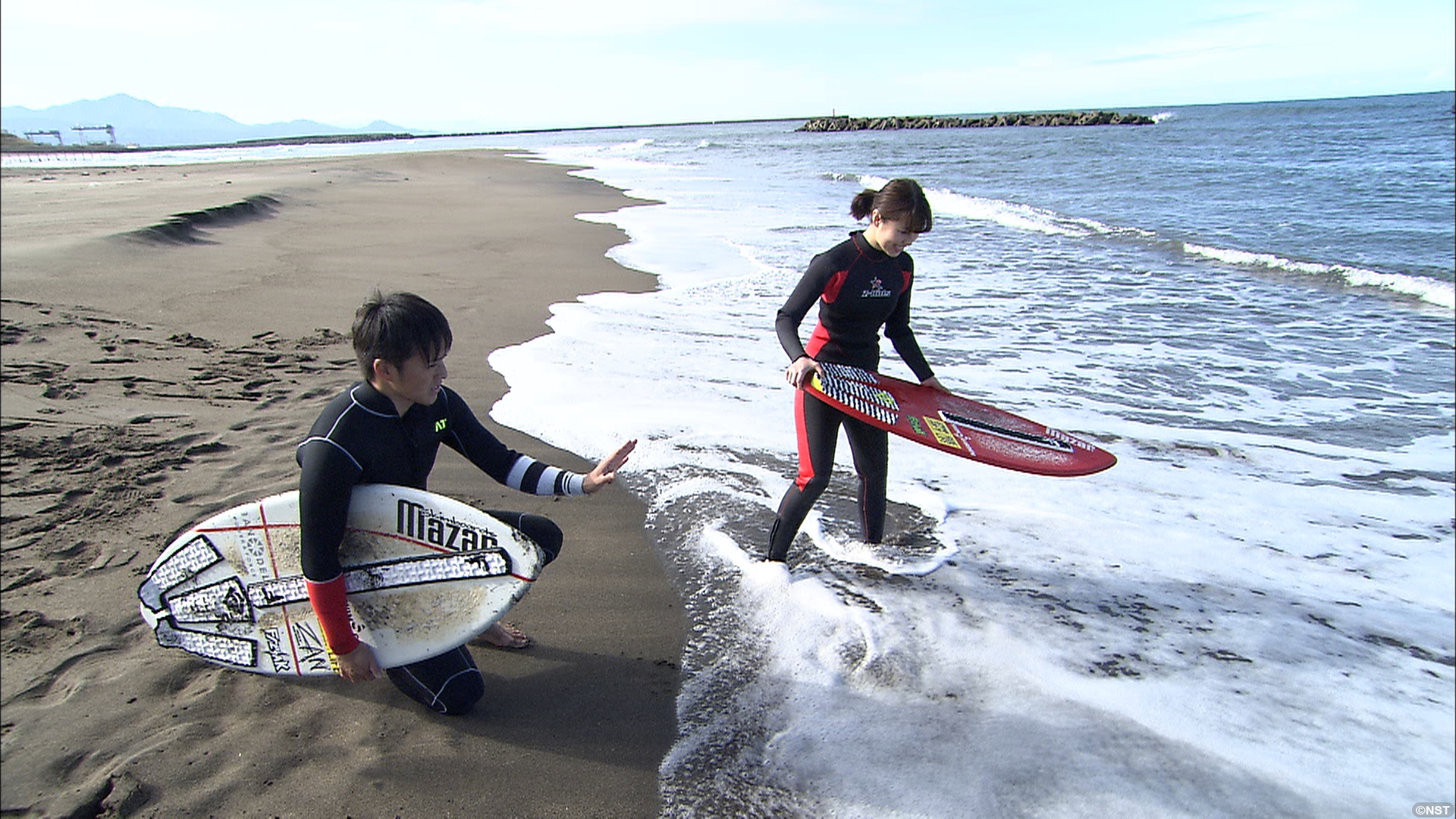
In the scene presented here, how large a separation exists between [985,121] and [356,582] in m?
109

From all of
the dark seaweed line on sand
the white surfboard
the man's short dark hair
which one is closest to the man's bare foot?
the white surfboard

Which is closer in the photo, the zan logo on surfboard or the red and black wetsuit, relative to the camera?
the zan logo on surfboard

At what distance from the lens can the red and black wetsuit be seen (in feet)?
11.9

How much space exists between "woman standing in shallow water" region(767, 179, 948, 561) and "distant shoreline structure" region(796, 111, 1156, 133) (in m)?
86.0

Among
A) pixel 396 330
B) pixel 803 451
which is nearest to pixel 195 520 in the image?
pixel 396 330

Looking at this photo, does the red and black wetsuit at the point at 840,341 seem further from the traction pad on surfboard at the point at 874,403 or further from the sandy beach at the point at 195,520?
the sandy beach at the point at 195,520

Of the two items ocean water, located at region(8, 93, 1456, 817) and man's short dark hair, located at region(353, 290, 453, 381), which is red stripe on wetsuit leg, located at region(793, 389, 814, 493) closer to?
ocean water, located at region(8, 93, 1456, 817)

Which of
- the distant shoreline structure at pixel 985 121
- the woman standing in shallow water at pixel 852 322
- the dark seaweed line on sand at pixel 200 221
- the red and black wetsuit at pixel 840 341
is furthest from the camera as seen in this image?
the distant shoreline structure at pixel 985 121

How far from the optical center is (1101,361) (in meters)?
7.08

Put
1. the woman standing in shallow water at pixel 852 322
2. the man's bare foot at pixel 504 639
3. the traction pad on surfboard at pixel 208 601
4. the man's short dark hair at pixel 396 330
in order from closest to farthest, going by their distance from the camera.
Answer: the man's short dark hair at pixel 396 330
the traction pad on surfboard at pixel 208 601
the man's bare foot at pixel 504 639
the woman standing in shallow water at pixel 852 322

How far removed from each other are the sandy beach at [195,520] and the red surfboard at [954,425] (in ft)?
3.80

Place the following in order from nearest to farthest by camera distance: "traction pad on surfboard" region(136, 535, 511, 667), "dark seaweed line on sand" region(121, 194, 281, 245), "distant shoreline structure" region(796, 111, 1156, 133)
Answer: "traction pad on surfboard" region(136, 535, 511, 667)
"dark seaweed line on sand" region(121, 194, 281, 245)
"distant shoreline structure" region(796, 111, 1156, 133)

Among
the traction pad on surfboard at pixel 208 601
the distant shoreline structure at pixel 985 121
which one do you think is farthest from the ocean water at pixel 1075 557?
the distant shoreline structure at pixel 985 121

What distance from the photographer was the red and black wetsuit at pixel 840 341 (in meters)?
3.62
